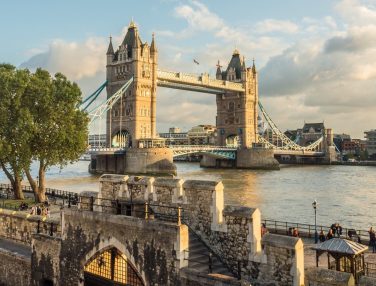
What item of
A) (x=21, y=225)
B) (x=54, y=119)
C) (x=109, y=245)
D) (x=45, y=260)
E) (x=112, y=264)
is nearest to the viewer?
(x=109, y=245)

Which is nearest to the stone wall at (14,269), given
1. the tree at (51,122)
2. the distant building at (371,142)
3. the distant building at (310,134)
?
the tree at (51,122)

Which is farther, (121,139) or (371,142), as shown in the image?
(371,142)

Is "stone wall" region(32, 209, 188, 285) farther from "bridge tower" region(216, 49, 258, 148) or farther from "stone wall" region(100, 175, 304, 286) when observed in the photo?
"bridge tower" region(216, 49, 258, 148)

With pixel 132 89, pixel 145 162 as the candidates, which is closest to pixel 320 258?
pixel 145 162

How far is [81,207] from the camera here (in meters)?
14.9

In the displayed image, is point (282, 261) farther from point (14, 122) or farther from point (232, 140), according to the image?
point (232, 140)

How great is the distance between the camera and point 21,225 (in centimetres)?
1941

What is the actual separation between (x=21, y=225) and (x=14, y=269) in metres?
2.93

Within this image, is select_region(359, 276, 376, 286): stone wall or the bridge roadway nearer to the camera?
select_region(359, 276, 376, 286): stone wall

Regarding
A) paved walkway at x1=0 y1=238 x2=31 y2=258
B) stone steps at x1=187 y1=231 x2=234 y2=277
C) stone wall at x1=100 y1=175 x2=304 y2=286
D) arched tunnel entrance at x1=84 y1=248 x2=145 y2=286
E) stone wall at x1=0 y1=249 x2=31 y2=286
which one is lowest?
stone wall at x1=0 y1=249 x2=31 y2=286

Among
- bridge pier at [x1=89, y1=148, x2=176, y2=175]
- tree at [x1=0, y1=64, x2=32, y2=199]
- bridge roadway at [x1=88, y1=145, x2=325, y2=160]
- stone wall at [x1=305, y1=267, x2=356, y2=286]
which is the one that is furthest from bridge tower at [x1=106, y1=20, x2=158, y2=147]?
stone wall at [x1=305, y1=267, x2=356, y2=286]

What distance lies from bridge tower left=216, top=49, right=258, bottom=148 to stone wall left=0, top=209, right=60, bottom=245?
113 metres

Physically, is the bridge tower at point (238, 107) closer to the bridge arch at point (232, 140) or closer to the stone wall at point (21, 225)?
the bridge arch at point (232, 140)

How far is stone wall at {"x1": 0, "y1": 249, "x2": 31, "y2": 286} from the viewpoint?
53.3ft
